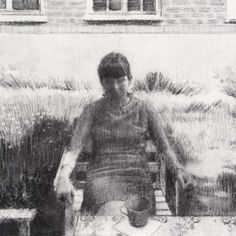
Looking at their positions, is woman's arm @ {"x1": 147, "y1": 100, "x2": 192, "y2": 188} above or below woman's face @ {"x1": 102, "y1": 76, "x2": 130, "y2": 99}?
below

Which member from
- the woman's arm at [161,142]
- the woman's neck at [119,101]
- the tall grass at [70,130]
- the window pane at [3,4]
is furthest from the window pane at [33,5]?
the woman's arm at [161,142]

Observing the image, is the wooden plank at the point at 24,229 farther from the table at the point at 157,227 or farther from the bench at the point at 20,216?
the table at the point at 157,227

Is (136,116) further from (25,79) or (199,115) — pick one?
(25,79)

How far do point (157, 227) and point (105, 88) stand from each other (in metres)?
1.01

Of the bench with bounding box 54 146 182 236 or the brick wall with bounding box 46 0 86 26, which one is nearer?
the bench with bounding box 54 146 182 236

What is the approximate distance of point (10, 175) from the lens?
292 centimetres

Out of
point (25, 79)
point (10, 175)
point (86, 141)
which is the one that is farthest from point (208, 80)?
point (10, 175)

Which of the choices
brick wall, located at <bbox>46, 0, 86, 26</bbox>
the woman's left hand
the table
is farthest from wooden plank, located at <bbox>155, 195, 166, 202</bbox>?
brick wall, located at <bbox>46, 0, 86, 26</bbox>

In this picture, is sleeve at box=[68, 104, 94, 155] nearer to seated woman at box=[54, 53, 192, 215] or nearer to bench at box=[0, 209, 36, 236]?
seated woman at box=[54, 53, 192, 215]

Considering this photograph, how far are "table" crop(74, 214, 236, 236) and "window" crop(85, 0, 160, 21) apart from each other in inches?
54.5

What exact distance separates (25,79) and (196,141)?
4.10 feet

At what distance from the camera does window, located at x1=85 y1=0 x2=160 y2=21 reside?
2.91 m

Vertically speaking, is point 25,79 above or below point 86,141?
above

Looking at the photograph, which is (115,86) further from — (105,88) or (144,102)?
(144,102)
